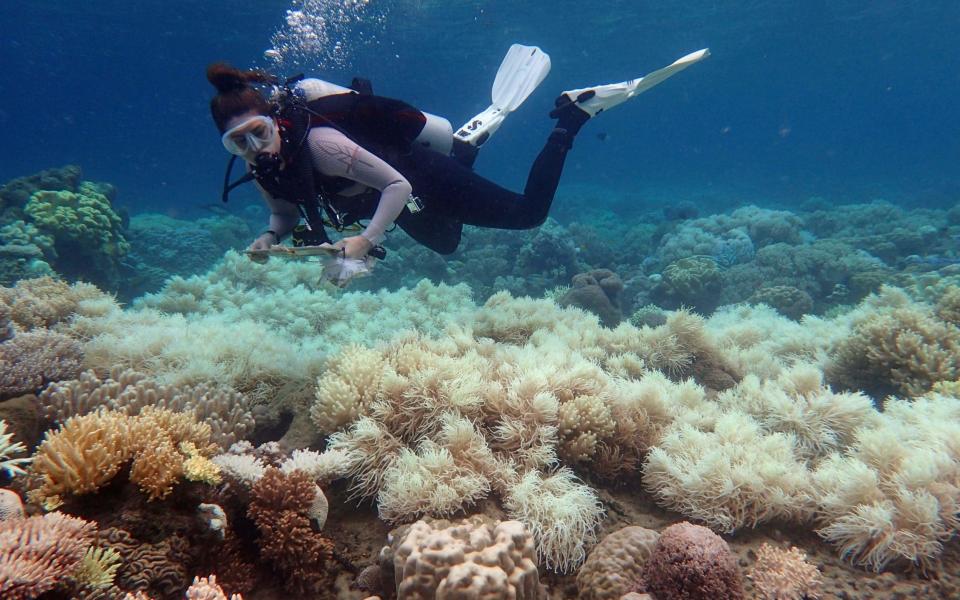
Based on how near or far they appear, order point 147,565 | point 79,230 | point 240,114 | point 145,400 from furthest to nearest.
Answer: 1. point 79,230
2. point 145,400
3. point 240,114
4. point 147,565

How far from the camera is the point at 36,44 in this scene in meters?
40.3

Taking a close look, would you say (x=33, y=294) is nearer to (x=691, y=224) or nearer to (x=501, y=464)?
(x=501, y=464)

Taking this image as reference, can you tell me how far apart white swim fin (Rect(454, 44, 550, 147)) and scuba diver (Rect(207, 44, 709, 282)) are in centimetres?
4

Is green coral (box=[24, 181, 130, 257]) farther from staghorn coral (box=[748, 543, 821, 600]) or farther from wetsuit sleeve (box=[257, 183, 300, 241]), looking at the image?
staghorn coral (box=[748, 543, 821, 600])

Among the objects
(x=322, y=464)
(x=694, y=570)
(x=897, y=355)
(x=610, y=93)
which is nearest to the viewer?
(x=694, y=570)

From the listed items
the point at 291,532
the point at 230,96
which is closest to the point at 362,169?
the point at 230,96

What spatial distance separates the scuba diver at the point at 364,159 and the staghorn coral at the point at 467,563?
2163mm

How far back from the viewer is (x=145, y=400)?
349cm

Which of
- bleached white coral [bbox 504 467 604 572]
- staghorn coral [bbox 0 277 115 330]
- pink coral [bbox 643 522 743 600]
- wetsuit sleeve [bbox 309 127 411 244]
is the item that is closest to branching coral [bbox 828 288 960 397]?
pink coral [bbox 643 522 743 600]

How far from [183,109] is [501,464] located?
312ft

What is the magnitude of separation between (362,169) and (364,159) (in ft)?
0.28

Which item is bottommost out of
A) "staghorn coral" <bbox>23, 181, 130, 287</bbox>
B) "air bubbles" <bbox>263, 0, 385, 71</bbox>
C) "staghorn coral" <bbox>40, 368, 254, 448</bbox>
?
"staghorn coral" <bbox>40, 368, 254, 448</bbox>

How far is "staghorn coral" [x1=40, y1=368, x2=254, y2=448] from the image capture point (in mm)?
3326

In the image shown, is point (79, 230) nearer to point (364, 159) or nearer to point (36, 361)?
point (36, 361)
